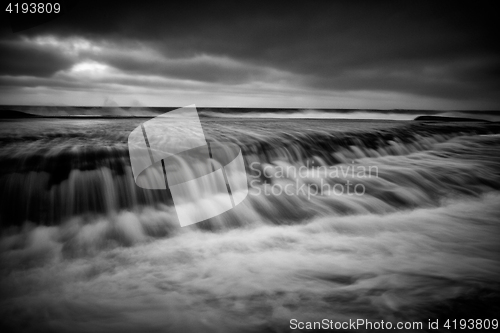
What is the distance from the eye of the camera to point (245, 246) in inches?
133

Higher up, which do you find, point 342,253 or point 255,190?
point 255,190

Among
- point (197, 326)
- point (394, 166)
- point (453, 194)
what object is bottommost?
point (197, 326)

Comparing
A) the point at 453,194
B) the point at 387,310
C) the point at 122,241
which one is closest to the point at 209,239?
the point at 122,241

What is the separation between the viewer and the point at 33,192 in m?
3.75

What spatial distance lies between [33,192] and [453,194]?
721cm

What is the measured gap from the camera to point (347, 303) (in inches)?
91.8

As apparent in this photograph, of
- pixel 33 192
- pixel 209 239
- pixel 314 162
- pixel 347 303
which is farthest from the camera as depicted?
pixel 314 162

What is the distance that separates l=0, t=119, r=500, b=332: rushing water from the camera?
223 centimetres

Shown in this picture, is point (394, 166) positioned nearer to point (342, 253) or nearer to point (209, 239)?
point (342, 253)

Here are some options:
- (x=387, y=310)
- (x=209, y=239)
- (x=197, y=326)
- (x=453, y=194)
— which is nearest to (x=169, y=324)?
(x=197, y=326)

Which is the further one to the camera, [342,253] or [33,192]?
[33,192]

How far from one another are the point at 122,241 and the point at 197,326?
1756mm

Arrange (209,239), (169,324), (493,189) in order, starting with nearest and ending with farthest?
(169,324), (209,239), (493,189)

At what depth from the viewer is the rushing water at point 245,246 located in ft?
7.30
